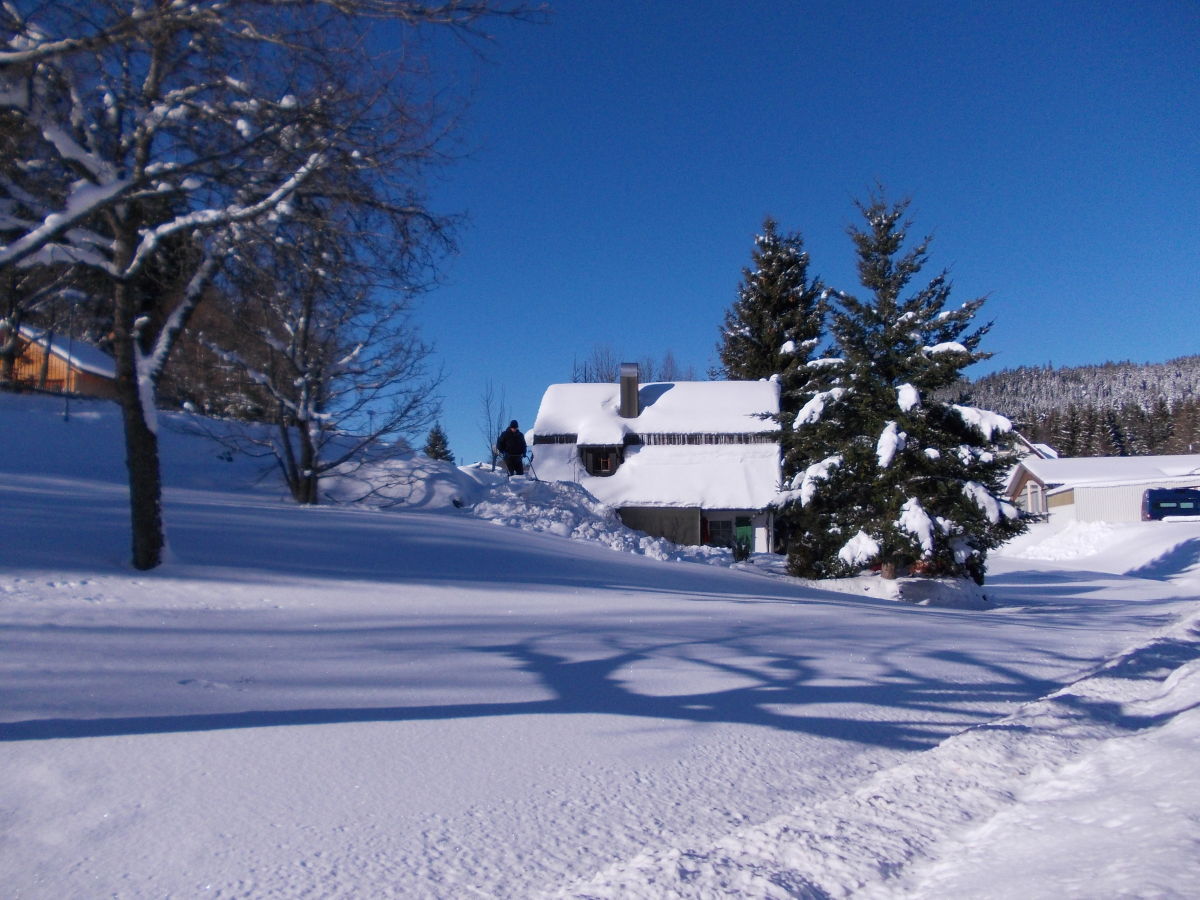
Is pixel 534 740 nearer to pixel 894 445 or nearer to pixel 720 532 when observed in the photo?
pixel 894 445

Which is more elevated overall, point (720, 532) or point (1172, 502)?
point (1172, 502)

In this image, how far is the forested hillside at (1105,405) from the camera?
91812 mm

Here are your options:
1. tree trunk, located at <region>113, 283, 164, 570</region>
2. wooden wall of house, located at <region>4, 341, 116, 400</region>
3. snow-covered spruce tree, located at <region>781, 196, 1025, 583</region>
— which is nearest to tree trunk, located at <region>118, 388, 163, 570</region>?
tree trunk, located at <region>113, 283, 164, 570</region>

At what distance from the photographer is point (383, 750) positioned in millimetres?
4719

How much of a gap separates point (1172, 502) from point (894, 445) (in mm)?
32762

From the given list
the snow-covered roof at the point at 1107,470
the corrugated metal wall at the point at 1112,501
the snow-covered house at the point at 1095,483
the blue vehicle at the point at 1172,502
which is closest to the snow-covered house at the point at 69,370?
the snow-covered house at the point at 1095,483

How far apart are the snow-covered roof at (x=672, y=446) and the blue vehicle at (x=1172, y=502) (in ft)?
73.0

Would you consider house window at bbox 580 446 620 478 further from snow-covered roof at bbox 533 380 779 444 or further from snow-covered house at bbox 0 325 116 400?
snow-covered house at bbox 0 325 116 400

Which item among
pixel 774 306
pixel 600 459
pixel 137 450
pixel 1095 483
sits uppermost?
pixel 774 306

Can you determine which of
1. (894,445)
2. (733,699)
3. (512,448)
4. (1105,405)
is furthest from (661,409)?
(1105,405)

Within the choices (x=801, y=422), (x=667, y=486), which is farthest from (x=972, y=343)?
(x=667, y=486)

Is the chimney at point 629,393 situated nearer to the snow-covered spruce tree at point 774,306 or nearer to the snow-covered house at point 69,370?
the snow-covered spruce tree at point 774,306

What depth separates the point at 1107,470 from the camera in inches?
2124

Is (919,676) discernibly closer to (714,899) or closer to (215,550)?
(714,899)
